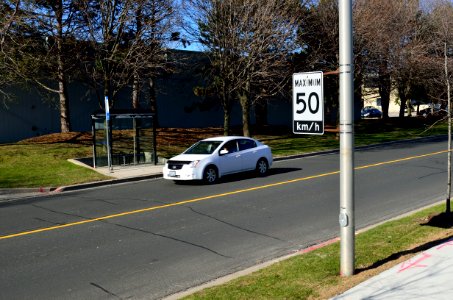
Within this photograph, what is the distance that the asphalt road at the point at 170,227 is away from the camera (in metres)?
7.04

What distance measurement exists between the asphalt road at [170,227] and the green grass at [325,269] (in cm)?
78

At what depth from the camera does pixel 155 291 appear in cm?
655

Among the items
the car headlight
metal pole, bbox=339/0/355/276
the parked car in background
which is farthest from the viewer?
the parked car in background

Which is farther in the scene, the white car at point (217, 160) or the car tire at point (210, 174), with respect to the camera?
the car tire at point (210, 174)

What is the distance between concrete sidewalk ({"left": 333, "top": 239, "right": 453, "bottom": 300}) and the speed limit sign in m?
2.02

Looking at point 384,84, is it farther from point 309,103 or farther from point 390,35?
point 309,103

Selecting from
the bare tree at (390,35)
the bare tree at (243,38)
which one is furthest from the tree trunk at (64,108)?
the bare tree at (390,35)

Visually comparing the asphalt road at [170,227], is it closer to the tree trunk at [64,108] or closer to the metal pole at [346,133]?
the metal pole at [346,133]

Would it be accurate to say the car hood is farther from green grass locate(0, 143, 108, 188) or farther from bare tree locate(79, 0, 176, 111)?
bare tree locate(79, 0, 176, 111)

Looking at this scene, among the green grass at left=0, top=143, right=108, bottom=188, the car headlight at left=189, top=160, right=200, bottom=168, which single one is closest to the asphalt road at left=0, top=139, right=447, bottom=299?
the car headlight at left=189, top=160, right=200, bottom=168

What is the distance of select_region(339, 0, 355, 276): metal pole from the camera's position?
20.2 ft

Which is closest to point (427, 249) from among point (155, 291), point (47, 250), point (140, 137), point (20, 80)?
point (155, 291)

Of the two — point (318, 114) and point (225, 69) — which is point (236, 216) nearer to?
point (318, 114)

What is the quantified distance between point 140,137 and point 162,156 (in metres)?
1.81
